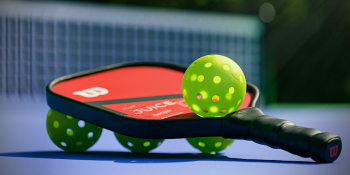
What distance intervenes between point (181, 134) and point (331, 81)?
24.7 ft

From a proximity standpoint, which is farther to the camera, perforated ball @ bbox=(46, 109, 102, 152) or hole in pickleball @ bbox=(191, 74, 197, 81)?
perforated ball @ bbox=(46, 109, 102, 152)

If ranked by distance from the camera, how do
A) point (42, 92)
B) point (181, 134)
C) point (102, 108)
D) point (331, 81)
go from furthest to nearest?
point (331, 81), point (42, 92), point (102, 108), point (181, 134)

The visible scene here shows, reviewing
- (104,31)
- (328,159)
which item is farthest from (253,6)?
(328,159)

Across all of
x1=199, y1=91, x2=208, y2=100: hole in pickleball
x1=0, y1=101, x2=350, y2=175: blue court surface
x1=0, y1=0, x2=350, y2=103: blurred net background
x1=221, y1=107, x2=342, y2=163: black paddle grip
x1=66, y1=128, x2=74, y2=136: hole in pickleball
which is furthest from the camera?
x1=0, y1=0, x2=350, y2=103: blurred net background

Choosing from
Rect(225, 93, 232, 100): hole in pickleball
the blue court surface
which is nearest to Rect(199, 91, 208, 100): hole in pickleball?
Rect(225, 93, 232, 100): hole in pickleball

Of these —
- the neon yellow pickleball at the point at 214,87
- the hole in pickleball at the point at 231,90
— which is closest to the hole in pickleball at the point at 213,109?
the neon yellow pickleball at the point at 214,87

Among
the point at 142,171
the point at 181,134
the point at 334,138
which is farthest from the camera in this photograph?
the point at 181,134

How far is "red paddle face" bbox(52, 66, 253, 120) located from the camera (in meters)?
2.28

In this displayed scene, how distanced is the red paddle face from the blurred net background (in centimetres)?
385

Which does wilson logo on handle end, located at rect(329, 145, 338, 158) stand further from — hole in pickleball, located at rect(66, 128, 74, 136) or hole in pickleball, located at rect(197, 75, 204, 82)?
hole in pickleball, located at rect(66, 128, 74, 136)

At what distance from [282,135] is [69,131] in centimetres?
130

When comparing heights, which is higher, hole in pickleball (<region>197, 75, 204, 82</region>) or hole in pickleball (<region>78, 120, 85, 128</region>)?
hole in pickleball (<region>197, 75, 204, 82</region>)

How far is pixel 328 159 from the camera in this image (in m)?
1.70

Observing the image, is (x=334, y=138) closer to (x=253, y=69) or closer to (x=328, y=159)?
(x=328, y=159)
